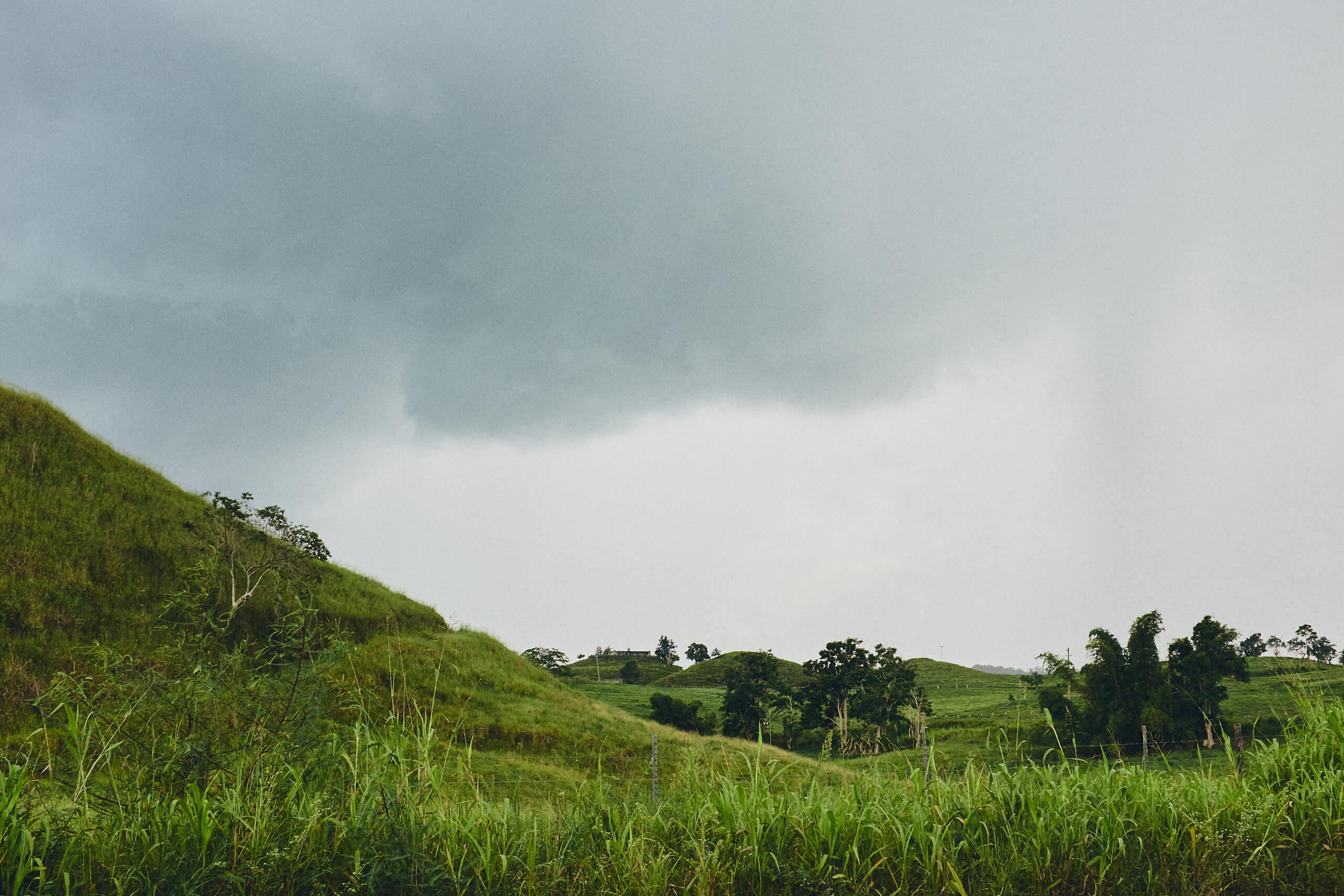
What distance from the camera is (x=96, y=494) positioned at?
92.1 ft

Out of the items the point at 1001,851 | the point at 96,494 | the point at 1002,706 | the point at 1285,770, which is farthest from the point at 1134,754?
the point at 96,494

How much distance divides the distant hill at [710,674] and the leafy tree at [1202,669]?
66604mm

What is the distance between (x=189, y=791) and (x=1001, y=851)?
393cm

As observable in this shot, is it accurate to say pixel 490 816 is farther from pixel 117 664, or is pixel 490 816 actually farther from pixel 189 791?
pixel 117 664

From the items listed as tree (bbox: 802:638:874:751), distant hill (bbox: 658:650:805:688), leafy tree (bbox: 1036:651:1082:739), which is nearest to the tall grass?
leafy tree (bbox: 1036:651:1082:739)

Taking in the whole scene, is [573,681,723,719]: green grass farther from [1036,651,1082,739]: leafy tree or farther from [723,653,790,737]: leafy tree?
[1036,651,1082,739]: leafy tree

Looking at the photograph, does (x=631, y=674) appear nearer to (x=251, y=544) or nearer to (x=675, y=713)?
(x=675, y=713)

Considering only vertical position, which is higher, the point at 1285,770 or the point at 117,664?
the point at 117,664

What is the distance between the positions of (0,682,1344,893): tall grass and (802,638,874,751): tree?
60660 millimetres

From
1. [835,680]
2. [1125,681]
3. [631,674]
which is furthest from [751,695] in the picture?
[631,674]

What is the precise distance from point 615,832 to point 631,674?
124206mm

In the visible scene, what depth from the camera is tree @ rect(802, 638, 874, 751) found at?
61938 mm

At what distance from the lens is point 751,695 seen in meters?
59.7

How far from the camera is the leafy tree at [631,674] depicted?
11956 cm
